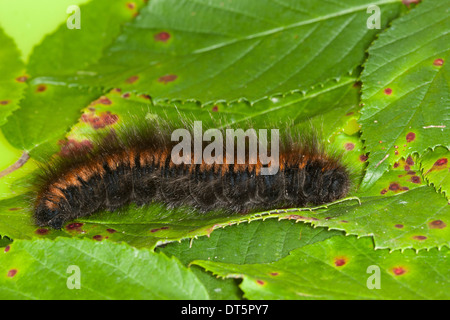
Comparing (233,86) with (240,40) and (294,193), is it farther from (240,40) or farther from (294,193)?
(294,193)

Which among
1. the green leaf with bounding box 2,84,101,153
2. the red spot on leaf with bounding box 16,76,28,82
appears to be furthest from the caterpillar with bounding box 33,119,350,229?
the red spot on leaf with bounding box 16,76,28,82

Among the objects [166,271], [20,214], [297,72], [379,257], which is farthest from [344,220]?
[20,214]

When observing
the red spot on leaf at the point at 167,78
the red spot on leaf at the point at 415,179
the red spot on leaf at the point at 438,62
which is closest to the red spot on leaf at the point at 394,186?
the red spot on leaf at the point at 415,179

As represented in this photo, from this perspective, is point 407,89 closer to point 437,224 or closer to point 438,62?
point 438,62

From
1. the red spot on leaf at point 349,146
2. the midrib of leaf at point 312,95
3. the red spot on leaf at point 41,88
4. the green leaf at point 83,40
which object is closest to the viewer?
the red spot on leaf at point 349,146

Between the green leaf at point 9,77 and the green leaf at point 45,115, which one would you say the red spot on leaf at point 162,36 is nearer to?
the green leaf at point 45,115

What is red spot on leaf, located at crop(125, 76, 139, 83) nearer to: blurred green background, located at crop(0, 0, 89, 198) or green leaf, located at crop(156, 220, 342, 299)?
blurred green background, located at crop(0, 0, 89, 198)
